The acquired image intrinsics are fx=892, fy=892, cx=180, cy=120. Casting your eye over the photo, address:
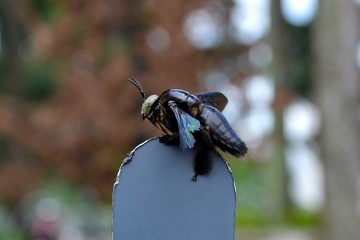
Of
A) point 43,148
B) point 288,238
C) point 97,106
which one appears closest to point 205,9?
point 97,106

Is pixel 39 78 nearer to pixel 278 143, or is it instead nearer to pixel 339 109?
pixel 278 143

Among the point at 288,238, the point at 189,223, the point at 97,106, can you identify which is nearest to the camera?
the point at 189,223

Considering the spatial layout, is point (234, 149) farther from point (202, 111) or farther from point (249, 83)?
point (249, 83)

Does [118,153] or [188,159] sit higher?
[118,153]

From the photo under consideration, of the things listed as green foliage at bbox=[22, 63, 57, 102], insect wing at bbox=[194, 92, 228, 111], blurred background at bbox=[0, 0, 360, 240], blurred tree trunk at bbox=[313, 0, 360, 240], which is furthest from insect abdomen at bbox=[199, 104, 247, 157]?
green foliage at bbox=[22, 63, 57, 102]

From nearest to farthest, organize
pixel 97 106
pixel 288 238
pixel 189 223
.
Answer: pixel 189 223 < pixel 97 106 < pixel 288 238

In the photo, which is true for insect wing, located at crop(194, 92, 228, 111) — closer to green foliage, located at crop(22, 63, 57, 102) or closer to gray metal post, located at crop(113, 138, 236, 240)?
gray metal post, located at crop(113, 138, 236, 240)

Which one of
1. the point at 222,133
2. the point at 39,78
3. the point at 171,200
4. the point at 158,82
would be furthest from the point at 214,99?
the point at 39,78
